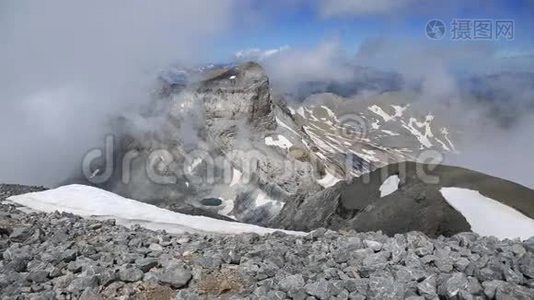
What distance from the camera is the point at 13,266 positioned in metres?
11.4

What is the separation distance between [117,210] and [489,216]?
1835cm

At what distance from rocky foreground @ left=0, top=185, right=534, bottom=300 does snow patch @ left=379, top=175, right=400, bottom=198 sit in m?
21.0

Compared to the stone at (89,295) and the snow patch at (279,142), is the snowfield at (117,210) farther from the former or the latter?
the snow patch at (279,142)

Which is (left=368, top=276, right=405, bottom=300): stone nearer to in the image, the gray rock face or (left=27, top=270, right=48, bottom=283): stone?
(left=27, top=270, right=48, bottom=283): stone

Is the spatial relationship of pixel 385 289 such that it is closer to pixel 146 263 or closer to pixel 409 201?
pixel 146 263

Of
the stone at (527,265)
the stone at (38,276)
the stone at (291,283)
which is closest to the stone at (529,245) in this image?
the stone at (527,265)

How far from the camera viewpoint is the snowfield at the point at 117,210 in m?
23.6

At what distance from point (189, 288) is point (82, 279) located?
2085 mm

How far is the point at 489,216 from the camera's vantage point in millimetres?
26625

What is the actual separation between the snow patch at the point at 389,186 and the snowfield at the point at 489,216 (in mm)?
4985

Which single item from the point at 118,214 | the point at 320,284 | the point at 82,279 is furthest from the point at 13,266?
the point at 118,214

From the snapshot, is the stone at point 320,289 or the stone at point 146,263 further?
the stone at point 146,263

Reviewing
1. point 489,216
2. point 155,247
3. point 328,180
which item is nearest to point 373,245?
point 155,247

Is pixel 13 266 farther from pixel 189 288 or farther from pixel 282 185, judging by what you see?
pixel 282 185
